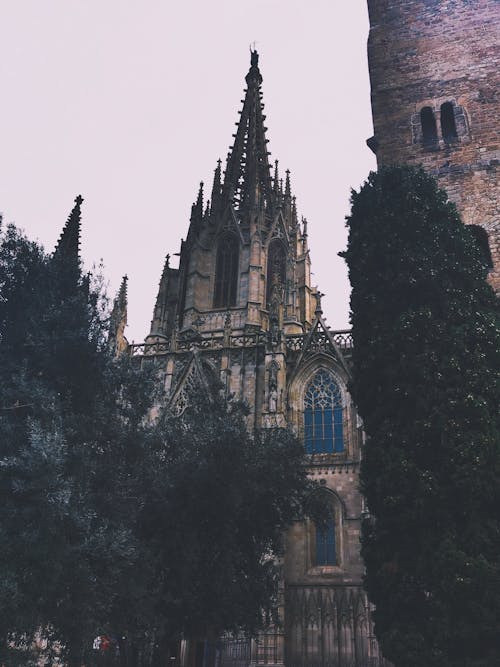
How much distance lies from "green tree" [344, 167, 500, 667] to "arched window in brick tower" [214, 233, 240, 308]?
16.8m

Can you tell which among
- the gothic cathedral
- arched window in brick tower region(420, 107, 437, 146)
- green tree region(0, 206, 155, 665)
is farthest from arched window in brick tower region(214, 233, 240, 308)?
green tree region(0, 206, 155, 665)

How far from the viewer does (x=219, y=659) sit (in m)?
19.7

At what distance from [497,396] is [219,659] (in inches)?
535

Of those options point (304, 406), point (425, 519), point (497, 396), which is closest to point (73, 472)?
point (425, 519)

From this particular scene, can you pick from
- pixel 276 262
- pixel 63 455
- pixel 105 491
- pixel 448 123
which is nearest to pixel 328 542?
pixel 105 491

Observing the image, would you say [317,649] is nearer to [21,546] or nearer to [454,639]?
[454,639]

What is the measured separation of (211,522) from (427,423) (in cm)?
513

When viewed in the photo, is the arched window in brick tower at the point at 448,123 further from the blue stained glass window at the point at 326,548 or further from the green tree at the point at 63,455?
the blue stained glass window at the point at 326,548

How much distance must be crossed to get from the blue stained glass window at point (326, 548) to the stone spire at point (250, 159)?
1972 cm

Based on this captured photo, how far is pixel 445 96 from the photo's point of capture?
18719 mm

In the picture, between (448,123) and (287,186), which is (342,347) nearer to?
(448,123)

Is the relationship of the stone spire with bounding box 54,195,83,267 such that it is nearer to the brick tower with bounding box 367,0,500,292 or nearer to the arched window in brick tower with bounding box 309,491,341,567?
the brick tower with bounding box 367,0,500,292

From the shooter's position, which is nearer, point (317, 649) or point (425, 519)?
point (425, 519)

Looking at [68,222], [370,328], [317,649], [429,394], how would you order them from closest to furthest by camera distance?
[429,394] → [370,328] → [317,649] → [68,222]
